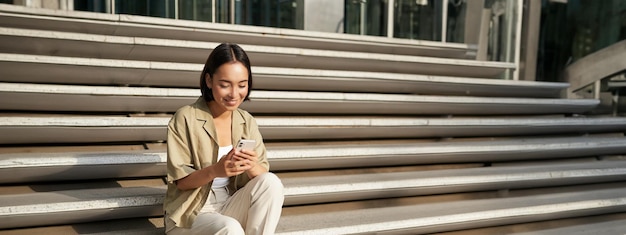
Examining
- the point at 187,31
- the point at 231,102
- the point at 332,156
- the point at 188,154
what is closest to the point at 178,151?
the point at 188,154

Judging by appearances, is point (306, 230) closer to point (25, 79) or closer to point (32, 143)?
point (32, 143)

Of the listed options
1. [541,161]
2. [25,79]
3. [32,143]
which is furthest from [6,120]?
[541,161]

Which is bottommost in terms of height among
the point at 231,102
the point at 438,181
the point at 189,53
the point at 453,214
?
the point at 453,214

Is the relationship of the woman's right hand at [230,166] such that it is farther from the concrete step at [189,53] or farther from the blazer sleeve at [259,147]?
the concrete step at [189,53]

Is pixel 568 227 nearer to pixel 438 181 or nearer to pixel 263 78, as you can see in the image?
pixel 438 181

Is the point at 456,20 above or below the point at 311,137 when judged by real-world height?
above

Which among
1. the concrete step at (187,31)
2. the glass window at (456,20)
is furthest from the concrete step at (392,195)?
the glass window at (456,20)

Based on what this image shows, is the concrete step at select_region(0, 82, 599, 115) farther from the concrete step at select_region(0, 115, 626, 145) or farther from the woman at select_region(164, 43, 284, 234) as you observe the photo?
the woman at select_region(164, 43, 284, 234)

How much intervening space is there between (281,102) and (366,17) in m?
3.46

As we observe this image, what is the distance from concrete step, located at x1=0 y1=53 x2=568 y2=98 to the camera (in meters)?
3.03

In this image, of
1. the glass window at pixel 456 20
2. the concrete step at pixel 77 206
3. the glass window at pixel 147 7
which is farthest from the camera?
the glass window at pixel 456 20

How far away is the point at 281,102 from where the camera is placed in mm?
3482

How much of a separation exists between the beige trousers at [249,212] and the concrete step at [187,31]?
201 centimetres

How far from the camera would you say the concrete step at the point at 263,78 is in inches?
119
